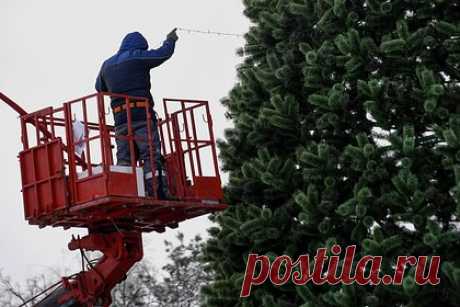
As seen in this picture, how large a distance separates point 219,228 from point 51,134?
304 centimetres

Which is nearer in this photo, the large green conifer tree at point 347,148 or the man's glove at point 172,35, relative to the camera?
the large green conifer tree at point 347,148

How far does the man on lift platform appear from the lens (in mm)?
13281

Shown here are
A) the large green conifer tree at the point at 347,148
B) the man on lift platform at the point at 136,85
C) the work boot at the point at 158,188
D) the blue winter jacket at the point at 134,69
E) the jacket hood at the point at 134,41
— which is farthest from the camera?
the jacket hood at the point at 134,41

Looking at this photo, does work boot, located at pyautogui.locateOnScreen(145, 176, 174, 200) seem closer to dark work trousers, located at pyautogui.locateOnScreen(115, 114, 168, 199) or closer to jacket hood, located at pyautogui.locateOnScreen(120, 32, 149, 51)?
dark work trousers, located at pyautogui.locateOnScreen(115, 114, 168, 199)

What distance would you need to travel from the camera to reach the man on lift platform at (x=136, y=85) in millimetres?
13281

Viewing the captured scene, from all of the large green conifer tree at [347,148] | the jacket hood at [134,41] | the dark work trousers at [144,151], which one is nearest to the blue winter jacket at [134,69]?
the jacket hood at [134,41]

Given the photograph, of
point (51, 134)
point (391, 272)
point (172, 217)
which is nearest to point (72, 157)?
point (51, 134)

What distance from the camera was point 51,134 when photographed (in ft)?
43.7

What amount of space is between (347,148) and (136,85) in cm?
321

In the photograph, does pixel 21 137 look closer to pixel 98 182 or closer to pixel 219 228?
pixel 98 182

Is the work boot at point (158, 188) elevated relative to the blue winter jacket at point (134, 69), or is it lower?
lower

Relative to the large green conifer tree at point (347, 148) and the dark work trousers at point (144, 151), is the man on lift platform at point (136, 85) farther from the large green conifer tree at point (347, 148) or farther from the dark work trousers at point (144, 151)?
the large green conifer tree at point (347, 148)

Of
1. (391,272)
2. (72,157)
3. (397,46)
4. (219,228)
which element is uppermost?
(397,46)

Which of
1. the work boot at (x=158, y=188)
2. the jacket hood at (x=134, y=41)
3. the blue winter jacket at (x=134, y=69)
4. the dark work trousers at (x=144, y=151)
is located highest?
the jacket hood at (x=134, y=41)
